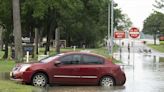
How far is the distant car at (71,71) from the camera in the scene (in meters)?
19.9

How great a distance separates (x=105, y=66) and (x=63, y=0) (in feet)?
67.7

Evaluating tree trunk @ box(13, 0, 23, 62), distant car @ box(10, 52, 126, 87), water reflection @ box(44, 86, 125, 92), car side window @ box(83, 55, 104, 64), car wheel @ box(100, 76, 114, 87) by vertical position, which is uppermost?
tree trunk @ box(13, 0, 23, 62)

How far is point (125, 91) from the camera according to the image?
19.2 meters

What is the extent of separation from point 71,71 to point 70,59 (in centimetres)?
52

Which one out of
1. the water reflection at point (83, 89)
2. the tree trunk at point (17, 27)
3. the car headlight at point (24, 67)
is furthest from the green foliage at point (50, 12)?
the water reflection at point (83, 89)

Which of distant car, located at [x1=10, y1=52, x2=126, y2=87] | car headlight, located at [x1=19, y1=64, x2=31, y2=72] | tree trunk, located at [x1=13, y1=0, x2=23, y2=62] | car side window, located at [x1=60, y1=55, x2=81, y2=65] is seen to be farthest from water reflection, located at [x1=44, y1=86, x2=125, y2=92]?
tree trunk, located at [x1=13, y1=0, x2=23, y2=62]

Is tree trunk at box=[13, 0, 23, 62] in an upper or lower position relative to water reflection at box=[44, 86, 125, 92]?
upper

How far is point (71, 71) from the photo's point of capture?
20.3 metres

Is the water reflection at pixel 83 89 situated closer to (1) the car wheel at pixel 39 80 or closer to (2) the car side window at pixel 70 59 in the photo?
(1) the car wheel at pixel 39 80

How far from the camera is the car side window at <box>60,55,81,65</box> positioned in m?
20.3

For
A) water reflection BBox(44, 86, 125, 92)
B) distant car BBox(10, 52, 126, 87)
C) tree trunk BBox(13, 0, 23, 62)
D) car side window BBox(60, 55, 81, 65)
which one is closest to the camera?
water reflection BBox(44, 86, 125, 92)

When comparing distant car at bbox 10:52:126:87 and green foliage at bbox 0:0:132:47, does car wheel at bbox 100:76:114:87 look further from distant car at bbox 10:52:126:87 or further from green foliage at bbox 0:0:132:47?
green foliage at bbox 0:0:132:47

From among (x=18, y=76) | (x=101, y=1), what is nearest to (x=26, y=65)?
(x=18, y=76)

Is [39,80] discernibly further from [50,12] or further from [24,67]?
[50,12]
